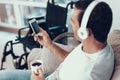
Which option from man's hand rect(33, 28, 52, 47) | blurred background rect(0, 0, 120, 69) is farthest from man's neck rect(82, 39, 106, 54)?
blurred background rect(0, 0, 120, 69)

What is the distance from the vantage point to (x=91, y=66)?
3.36ft

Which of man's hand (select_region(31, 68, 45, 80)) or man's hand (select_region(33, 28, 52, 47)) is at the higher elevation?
man's hand (select_region(33, 28, 52, 47))

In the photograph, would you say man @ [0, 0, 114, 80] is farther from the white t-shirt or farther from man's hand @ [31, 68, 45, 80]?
man's hand @ [31, 68, 45, 80]

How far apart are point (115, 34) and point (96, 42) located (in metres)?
0.48

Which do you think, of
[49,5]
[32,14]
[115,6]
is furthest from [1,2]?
[115,6]

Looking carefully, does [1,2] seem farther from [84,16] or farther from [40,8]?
[84,16]

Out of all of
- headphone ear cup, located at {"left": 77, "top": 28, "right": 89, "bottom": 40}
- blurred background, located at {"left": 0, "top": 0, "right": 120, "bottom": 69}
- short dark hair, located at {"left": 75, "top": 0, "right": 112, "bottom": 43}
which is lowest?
blurred background, located at {"left": 0, "top": 0, "right": 120, "bottom": 69}

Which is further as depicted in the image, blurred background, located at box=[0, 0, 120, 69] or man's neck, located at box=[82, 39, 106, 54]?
blurred background, located at box=[0, 0, 120, 69]

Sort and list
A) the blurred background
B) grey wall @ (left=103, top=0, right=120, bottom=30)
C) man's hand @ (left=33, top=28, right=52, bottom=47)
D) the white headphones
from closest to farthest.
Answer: the white headphones, man's hand @ (left=33, top=28, right=52, bottom=47), grey wall @ (left=103, top=0, right=120, bottom=30), the blurred background

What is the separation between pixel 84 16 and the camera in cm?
99

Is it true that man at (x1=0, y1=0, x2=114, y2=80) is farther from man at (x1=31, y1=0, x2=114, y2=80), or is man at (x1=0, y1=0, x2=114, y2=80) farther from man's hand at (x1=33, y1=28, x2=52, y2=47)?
man's hand at (x1=33, y1=28, x2=52, y2=47)

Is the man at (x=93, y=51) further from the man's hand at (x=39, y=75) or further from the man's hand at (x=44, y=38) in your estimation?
the man's hand at (x=44, y=38)

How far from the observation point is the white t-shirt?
1.02 metres

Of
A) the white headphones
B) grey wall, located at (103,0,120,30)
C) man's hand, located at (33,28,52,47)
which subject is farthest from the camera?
grey wall, located at (103,0,120,30)
